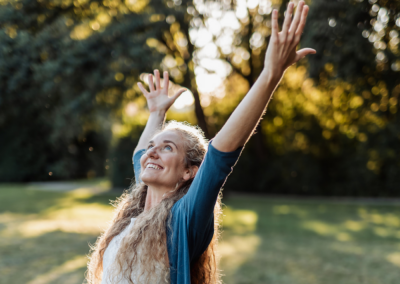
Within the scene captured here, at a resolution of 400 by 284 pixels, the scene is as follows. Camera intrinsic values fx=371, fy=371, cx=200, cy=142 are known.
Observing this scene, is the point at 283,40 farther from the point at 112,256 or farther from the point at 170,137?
the point at 112,256

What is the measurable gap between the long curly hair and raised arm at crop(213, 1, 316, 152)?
1.50 feet

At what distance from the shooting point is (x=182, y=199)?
1.60 metres

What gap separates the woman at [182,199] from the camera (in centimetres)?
141

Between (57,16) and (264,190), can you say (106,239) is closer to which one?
(57,16)

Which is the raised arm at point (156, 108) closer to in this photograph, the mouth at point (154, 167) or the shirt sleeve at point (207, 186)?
the mouth at point (154, 167)

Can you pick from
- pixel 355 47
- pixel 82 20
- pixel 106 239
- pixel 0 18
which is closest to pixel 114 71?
pixel 82 20

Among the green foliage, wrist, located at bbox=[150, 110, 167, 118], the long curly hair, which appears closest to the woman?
→ the long curly hair

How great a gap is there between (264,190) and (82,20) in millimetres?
11398

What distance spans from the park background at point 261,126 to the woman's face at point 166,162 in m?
4.02

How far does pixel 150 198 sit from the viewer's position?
190cm

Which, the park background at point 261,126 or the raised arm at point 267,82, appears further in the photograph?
the park background at point 261,126

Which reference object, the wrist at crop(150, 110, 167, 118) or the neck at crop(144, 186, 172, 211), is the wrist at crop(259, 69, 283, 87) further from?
the wrist at crop(150, 110, 167, 118)

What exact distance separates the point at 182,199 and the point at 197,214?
0.47 feet

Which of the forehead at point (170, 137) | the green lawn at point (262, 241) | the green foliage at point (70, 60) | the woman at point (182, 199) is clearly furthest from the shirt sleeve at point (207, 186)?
the green foliage at point (70, 60)
